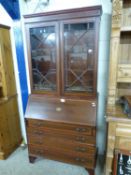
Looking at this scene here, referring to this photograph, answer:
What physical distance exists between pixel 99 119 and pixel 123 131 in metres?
0.66

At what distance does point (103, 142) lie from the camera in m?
2.22

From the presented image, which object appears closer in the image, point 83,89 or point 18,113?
point 83,89

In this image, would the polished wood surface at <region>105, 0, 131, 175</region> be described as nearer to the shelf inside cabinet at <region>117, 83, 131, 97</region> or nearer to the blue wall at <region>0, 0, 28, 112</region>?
the shelf inside cabinet at <region>117, 83, 131, 97</region>

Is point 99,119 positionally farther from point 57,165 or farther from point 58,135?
point 57,165

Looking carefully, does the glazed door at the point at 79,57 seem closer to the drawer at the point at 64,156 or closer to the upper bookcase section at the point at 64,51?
the upper bookcase section at the point at 64,51

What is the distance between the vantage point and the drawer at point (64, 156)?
6.04 ft

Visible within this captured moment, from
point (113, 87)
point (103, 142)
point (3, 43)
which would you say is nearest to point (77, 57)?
point (113, 87)

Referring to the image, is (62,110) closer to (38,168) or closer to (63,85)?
(63,85)

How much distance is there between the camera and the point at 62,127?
5.94ft

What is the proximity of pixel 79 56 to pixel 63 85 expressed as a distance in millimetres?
406

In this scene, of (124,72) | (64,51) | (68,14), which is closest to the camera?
(124,72)

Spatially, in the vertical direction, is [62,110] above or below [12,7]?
below

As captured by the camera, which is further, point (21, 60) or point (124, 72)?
point (21, 60)

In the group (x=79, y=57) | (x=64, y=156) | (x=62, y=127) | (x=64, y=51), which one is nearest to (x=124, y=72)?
(x=79, y=57)
